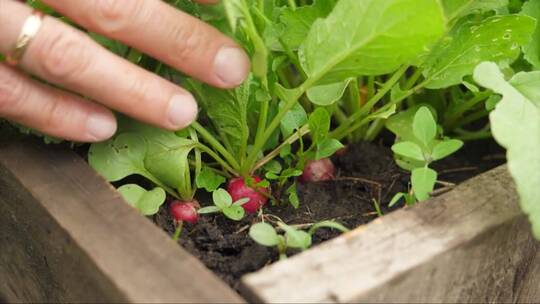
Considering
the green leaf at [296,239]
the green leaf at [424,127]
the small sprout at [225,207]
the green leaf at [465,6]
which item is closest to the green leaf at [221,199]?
the small sprout at [225,207]

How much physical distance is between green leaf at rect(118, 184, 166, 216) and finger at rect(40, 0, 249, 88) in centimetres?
14

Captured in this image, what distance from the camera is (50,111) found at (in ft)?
2.61

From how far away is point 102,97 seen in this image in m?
0.78

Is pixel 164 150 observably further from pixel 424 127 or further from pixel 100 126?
pixel 424 127

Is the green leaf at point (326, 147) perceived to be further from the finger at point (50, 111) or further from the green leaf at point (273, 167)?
the finger at point (50, 111)

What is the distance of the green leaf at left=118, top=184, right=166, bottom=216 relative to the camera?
31.6 inches

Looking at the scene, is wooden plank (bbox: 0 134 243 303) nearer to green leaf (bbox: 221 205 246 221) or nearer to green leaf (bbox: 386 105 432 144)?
green leaf (bbox: 221 205 246 221)

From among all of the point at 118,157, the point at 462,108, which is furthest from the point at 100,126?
the point at 462,108

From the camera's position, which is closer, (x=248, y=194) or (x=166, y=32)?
(x=166, y=32)

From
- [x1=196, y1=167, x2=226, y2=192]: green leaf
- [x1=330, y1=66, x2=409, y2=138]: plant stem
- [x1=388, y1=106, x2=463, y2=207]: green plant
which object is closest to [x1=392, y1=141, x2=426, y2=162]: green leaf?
[x1=388, y1=106, x2=463, y2=207]: green plant

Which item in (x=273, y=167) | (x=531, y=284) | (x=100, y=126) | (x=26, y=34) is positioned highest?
(x=26, y=34)

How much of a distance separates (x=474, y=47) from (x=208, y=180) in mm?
334

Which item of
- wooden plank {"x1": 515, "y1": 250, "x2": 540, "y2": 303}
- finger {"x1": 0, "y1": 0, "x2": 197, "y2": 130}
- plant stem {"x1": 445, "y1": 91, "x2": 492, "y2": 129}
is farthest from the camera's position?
plant stem {"x1": 445, "y1": 91, "x2": 492, "y2": 129}

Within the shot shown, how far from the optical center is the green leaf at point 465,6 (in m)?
0.86
